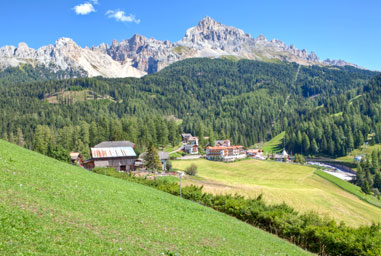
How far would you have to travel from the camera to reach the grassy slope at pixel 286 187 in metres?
62.0

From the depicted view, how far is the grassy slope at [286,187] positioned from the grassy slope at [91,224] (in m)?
23.5

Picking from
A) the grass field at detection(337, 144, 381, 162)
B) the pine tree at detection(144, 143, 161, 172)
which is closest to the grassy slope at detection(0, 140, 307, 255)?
the pine tree at detection(144, 143, 161, 172)

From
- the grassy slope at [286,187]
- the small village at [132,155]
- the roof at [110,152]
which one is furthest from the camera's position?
the small village at [132,155]

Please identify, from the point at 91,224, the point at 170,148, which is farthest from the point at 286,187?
the point at 170,148

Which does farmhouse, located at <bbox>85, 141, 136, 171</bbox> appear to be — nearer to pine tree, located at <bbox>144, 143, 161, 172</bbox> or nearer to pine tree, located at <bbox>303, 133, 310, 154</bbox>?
pine tree, located at <bbox>144, 143, 161, 172</bbox>

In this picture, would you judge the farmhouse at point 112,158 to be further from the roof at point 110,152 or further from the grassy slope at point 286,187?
the grassy slope at point 286,187

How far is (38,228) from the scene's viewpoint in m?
12.7

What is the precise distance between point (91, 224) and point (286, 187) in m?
76.8

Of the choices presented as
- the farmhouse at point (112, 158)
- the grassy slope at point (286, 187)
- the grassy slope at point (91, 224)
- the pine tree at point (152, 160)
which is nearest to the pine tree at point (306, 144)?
the grassy slope at point (286, 187)

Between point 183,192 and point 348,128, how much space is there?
183 m

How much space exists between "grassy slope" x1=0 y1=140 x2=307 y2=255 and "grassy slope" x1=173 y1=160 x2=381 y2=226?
23488 mm

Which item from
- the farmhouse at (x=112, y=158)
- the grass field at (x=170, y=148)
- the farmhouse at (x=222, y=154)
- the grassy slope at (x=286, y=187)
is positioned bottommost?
the grassy slope at (x=286, y=187)

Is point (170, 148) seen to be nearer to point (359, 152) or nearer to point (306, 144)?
point (306, 144)

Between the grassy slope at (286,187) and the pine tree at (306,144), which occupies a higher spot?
the pine tree at (306,144)
